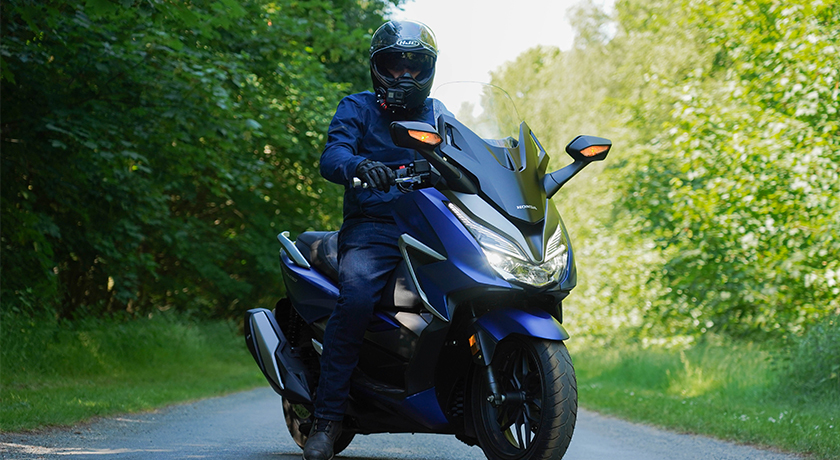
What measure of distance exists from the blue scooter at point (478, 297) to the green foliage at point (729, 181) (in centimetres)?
469

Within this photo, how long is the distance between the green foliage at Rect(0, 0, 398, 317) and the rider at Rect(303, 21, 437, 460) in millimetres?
2807

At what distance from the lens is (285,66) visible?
13242 millimetres

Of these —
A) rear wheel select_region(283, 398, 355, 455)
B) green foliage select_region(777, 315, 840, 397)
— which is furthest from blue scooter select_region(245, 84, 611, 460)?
green foliage select_region(777, 315, 840, 397)

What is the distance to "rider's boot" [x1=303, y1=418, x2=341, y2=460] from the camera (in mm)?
3873

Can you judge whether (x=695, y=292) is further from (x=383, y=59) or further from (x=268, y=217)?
(x=383, y=59)

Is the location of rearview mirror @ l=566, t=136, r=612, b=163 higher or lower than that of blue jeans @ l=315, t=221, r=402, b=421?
higher

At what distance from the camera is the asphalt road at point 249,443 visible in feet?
14.8

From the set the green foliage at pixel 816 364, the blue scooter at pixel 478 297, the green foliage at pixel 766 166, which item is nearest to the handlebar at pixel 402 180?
the blue scooter at pixel 478 297

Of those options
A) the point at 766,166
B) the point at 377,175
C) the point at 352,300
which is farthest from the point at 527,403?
the point at 766,166

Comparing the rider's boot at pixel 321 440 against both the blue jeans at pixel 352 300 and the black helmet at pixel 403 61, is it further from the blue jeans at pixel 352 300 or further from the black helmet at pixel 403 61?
the black helmet at pixel 403 61

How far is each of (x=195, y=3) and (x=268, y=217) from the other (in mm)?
9752

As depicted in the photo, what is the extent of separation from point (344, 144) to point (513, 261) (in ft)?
3.66

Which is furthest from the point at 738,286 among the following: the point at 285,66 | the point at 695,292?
the point at 285,66

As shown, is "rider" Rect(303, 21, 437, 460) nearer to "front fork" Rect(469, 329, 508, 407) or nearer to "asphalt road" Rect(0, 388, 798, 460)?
"front fork" Rect(469, 329, 508, 407)
